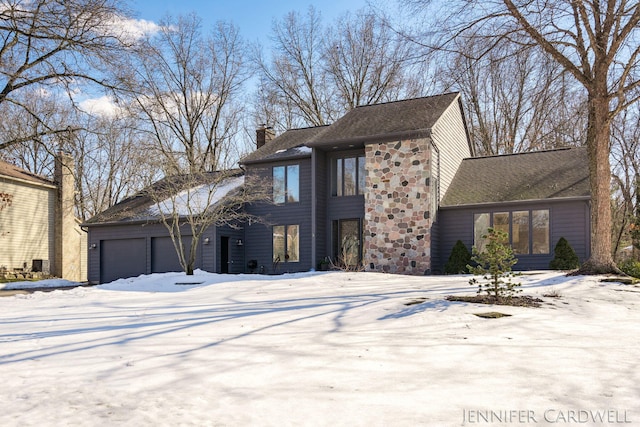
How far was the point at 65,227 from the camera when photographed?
24.9 metres

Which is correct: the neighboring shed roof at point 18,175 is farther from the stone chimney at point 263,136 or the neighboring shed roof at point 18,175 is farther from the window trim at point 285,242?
the window trim at point 285,242

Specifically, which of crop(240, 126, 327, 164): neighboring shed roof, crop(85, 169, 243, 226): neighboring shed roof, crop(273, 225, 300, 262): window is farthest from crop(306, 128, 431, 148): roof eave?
crop(85, 169, 243, 226): neighboring shed roof

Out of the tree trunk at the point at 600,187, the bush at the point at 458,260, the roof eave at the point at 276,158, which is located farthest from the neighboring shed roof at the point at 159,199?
the tree trunk at the point at 600,187

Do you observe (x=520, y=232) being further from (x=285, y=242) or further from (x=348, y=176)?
(x=285, y=242)

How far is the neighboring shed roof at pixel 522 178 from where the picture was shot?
16.5m

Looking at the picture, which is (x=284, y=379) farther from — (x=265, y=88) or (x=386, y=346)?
(x=265, y=88)

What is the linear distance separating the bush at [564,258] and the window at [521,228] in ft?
2.15

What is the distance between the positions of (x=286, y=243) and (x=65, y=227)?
1212cm

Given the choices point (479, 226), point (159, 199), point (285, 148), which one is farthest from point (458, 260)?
point (159, 199)

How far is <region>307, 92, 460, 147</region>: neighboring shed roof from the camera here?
16.9 meters

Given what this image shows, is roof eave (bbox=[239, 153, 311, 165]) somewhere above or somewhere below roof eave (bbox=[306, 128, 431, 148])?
below

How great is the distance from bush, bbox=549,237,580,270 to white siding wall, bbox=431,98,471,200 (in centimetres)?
409

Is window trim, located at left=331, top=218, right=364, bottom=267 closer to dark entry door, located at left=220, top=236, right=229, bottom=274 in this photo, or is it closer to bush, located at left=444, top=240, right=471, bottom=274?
bush, located at left=444, top=240, right=471, bottom=274

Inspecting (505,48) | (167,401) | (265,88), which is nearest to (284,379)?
(167,401)
